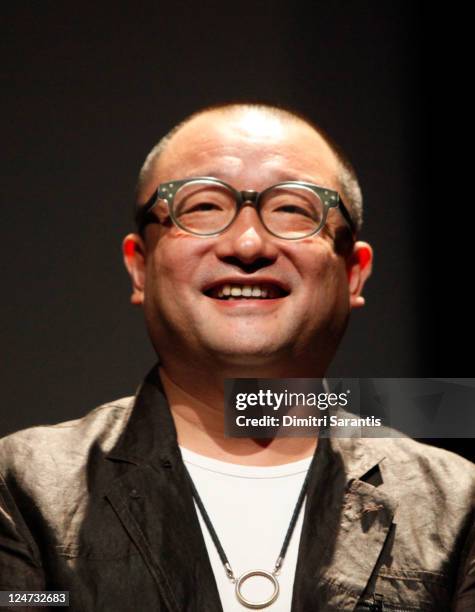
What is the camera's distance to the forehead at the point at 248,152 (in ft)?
5.57

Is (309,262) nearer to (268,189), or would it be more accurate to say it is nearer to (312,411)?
(268,189)

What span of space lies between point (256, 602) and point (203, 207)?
26.8 inches

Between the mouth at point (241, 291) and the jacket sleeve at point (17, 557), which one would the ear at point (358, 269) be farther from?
the jacket sleeve at point (17, 557)

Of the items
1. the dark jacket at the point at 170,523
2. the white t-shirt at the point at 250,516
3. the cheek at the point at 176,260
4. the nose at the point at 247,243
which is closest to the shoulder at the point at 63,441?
the dark jacket at the point at 170,523

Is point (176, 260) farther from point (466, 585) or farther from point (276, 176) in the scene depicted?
point (466, 585)

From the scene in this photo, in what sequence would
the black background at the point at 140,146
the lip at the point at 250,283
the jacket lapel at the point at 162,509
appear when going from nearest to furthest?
the jacket lapel at the point at 162,509
the lip at the point at 250,283
the black background at the point at 140,146

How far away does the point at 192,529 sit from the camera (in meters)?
1.62

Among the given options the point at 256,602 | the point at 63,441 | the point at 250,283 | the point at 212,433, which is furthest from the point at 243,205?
the point at 256,602

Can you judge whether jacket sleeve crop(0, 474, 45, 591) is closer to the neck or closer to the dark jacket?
the dark jacket

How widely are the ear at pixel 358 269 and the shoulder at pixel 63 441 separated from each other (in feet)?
1.53

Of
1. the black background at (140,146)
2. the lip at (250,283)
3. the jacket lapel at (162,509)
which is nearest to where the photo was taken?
the jacket lapel at (162,509)

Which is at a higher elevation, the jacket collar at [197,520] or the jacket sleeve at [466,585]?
the jacket collar at [197,520]

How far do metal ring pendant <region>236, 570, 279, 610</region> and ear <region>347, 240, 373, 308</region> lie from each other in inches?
20.7

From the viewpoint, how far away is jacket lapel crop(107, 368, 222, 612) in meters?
1.56
